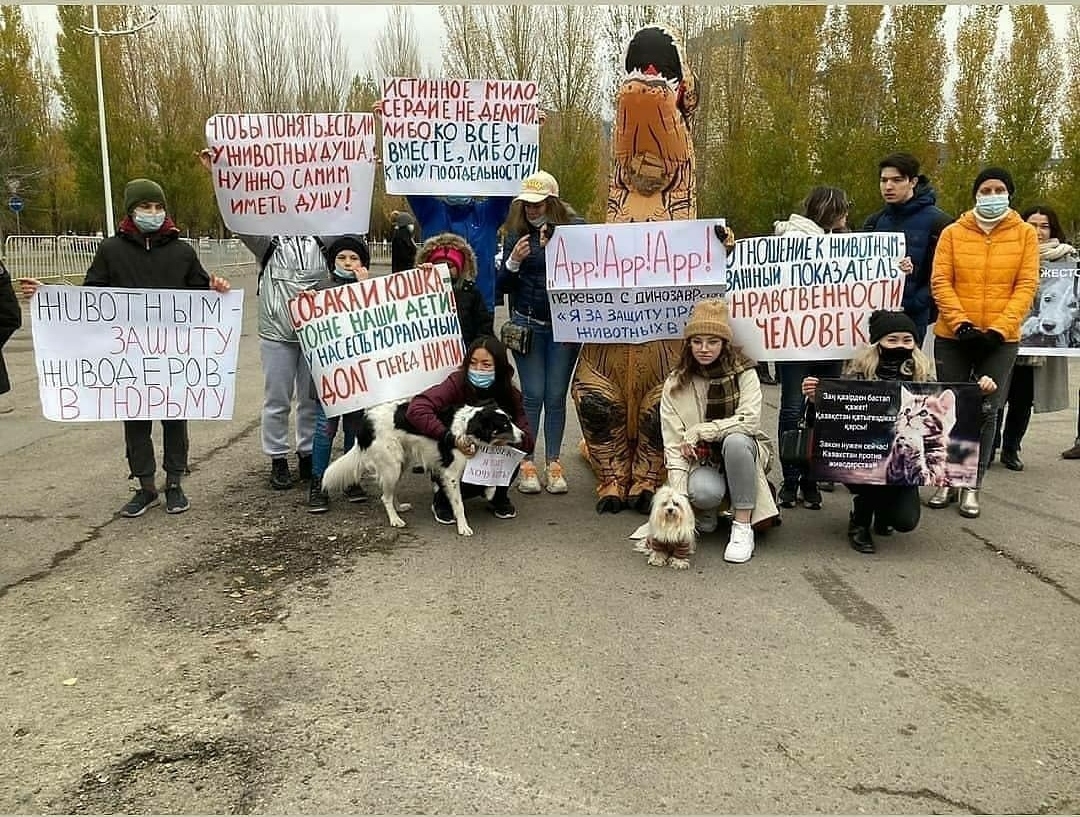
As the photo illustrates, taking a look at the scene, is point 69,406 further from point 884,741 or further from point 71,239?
point 71,239

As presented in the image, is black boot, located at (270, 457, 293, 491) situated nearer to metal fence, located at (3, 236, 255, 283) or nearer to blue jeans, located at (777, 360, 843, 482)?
blue jeans, located at (777, 360, 843, 482)

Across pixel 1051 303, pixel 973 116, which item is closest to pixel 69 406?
pixel 1051 303

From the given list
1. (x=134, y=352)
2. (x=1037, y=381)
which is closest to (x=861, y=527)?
(x=1037, y=381)

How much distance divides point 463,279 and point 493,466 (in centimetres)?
127

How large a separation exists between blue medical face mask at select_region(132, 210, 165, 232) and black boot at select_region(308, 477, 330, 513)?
1.73 metres

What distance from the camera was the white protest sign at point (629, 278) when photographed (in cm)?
530

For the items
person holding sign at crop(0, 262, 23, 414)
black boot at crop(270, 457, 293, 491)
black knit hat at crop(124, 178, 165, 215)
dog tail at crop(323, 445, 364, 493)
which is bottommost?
black boot at crop(270, 457, 293, 491)

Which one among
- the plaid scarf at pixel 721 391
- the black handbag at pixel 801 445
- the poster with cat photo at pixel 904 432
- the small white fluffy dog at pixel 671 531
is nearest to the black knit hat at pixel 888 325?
the poster with cat photo at pixel 904 432

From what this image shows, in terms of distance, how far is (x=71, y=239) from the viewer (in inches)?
982

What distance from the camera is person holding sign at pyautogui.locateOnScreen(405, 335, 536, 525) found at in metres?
5.11

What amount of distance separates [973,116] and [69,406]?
1926 centimetres

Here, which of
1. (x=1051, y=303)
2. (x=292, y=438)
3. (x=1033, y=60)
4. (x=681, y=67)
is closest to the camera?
(x=681, y=67)

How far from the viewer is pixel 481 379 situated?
5160 millimetres

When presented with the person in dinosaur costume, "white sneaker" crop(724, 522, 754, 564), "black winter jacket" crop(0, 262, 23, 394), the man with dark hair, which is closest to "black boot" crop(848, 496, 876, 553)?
"white sneaker" crop(724, 522, 754, 564)
